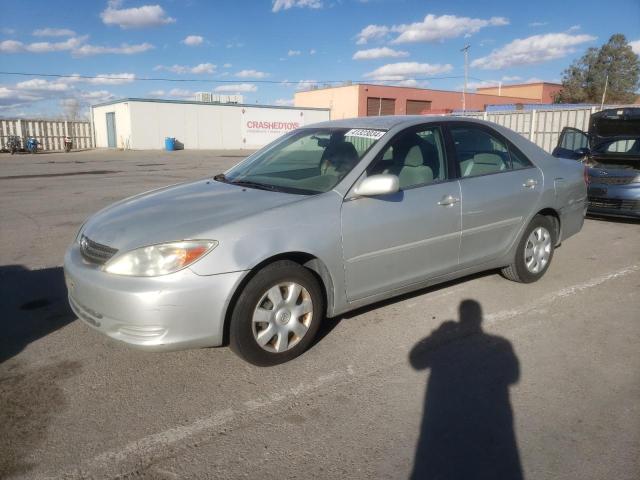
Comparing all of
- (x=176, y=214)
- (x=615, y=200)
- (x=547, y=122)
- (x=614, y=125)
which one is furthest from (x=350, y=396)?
(x=547, y=122)

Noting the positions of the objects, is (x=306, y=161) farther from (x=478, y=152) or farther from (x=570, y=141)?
(x=570, y=141)

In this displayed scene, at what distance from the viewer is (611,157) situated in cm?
865

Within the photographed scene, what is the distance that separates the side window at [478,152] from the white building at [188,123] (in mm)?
35577

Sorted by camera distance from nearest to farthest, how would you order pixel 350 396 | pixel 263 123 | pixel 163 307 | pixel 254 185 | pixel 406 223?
pixel 163 307 < pixel 350 396 < pixel 406 223 < pixel 254 185 < pixel 263 123

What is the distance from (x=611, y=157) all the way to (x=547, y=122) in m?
8.07

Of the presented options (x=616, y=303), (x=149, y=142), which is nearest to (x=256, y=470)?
(x=616, y=303)

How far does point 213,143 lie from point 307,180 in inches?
1506

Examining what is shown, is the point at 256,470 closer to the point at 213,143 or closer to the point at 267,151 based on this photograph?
the point at 267,151

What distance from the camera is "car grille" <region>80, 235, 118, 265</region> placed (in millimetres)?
3031

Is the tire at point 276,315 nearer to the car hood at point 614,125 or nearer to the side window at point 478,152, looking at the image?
the side window at point 478,152

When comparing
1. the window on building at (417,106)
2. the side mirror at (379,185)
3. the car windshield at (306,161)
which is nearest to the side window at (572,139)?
the car windshield at (306,161)

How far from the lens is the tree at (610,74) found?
2231 inches

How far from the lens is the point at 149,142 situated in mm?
37188

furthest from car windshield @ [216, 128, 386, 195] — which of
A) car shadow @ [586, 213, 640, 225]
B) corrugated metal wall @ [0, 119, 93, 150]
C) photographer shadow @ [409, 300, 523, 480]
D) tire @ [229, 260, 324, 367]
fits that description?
corrugated metal wall @ [0, 119, 93, 150]
